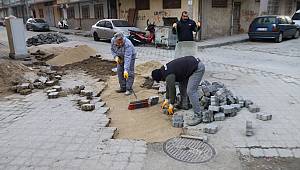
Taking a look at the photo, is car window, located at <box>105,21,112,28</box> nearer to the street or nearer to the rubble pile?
the rubble pile

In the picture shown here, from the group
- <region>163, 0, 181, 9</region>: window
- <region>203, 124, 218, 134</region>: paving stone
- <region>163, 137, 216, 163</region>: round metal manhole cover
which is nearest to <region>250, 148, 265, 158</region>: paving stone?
<region>163, 137, 216, 163</region>: round metal manhole cover

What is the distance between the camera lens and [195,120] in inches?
197

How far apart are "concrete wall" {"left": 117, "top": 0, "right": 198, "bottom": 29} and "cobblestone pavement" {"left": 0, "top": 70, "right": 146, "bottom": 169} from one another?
12.6 m

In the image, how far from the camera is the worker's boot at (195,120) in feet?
16.3

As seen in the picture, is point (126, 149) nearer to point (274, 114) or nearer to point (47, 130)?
point (47, 130)

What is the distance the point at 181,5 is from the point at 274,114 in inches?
522

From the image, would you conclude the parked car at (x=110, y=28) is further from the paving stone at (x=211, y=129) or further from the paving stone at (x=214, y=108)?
the paving stone at (x=211, y=129)

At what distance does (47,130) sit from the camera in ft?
16.2

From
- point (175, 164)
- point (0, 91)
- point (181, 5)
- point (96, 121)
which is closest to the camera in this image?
point (175, 164)

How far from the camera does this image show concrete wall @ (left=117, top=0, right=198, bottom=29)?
1728 centimetres

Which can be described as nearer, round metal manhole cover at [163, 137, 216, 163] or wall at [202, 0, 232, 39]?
round metal manhole cover at [163, 137, 216, 163]

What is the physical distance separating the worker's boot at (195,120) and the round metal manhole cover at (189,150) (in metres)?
0.50

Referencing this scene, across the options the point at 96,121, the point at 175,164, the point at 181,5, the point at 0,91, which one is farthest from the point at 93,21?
the point at 175,164

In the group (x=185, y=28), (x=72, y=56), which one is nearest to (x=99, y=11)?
(x=72, y=56)
